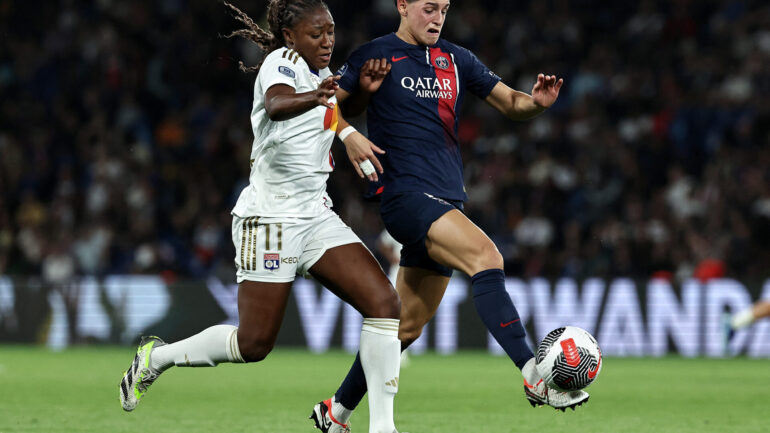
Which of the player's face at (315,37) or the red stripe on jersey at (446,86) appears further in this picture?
the red stripe on jersey at (446,86)

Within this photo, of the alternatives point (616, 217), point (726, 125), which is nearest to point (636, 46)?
point (726, 125)

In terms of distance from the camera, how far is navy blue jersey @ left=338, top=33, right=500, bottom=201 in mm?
5766

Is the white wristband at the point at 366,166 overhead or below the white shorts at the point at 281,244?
overhead

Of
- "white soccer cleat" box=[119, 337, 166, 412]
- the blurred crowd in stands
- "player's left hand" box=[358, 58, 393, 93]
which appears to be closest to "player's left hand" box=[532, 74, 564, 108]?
"player's left hand" box=[358, 58, 393, 93]

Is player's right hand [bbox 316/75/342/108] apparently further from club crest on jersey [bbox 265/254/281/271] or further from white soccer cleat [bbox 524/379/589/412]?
white soccer cleat [bbox 524/379/589/412]

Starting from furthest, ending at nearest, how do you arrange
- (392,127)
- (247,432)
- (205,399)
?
(205,399)
(247,432)
(392,127)

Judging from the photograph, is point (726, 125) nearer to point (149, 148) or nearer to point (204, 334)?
point (149, 148)

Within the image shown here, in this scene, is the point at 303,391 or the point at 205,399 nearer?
the point at 205,399

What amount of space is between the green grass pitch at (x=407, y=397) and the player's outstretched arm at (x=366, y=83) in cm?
184

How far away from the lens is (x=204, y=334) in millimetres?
5641

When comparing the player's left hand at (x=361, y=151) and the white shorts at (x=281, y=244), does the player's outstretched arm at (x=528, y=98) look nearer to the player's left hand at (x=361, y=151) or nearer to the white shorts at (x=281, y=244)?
the player's left hand at (x=361, y=151)

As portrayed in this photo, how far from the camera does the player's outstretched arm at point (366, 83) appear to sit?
5.80 metres

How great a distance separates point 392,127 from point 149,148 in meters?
13.0

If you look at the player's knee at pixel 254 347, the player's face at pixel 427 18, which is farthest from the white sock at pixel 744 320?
the player's knee at pixel 254 347
